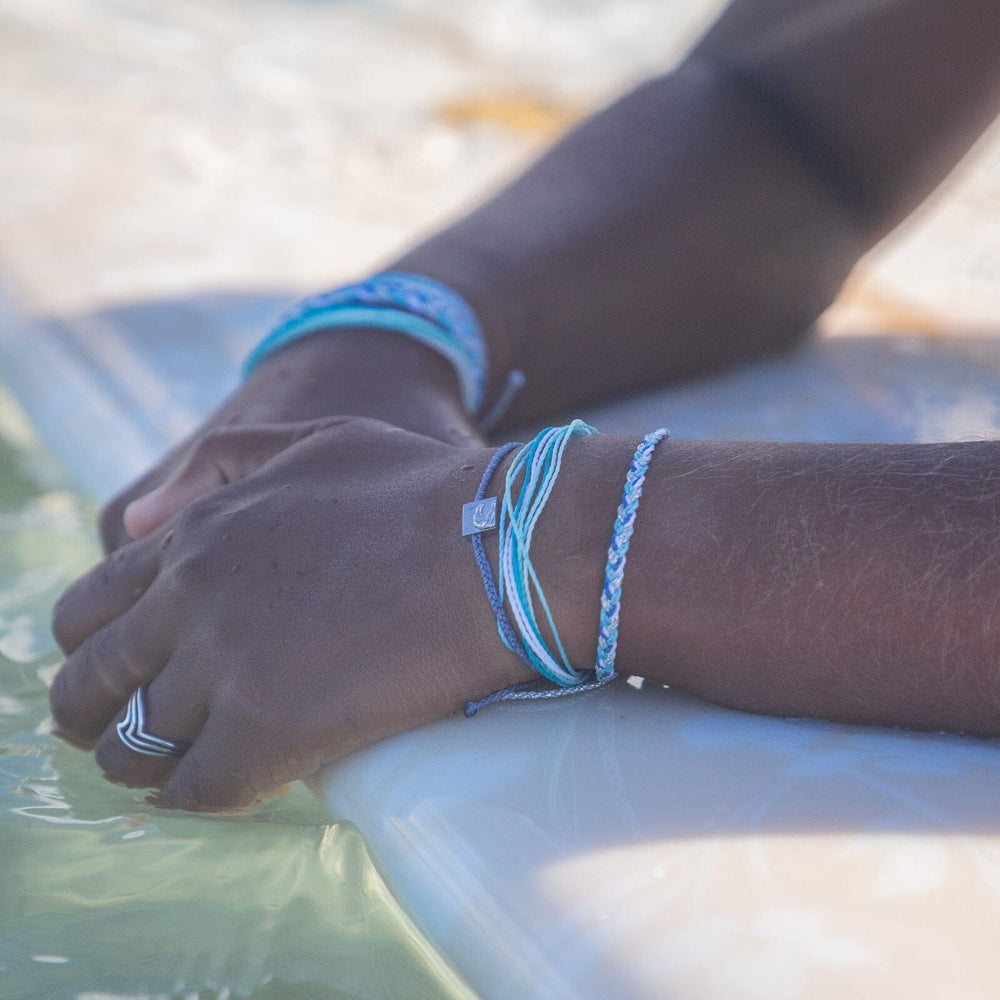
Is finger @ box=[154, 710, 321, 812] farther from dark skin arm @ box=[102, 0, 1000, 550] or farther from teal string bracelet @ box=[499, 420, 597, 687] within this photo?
dark skin arm @ box=[102, 0, 1000, 550]

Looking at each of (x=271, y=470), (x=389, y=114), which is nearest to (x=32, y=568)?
(x=271, y=470)

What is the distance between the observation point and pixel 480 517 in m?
0.79

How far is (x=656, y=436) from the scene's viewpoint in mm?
804

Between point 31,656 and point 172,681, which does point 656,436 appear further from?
point 31,656

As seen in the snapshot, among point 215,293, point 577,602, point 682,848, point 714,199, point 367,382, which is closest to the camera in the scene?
point 682,848

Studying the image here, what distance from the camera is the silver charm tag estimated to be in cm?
79

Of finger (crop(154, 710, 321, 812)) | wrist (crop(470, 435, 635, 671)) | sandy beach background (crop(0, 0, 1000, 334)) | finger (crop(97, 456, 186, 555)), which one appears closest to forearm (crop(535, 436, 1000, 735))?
wrist (crop(470, 435, 635, 671))

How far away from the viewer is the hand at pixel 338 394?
1059mm

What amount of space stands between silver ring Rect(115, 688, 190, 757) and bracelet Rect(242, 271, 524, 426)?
17.5 inches

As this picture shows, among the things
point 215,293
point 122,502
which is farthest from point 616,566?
point 215,293

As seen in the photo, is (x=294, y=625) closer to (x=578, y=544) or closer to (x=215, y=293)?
(x=578, y=544)

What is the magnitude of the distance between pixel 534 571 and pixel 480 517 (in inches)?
2.0

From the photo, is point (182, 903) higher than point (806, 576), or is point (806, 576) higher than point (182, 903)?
point (806, 576)

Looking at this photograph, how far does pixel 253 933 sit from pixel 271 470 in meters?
0.33
